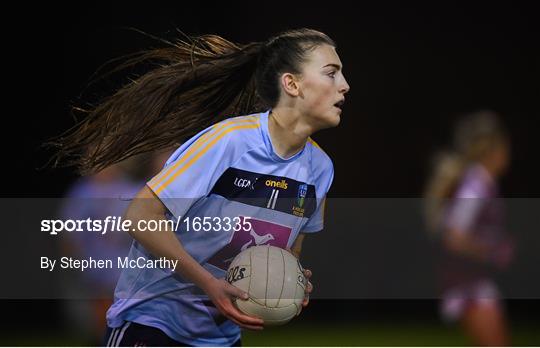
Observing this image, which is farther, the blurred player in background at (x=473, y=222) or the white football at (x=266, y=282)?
the blurred player in background at (x=473, y=222)

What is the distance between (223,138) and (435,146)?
162 inches

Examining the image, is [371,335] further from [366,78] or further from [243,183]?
[243,183]

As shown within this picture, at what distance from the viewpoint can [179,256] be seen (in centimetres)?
310

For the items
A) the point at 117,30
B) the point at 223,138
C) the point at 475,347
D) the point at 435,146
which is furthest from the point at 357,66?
the point at 223,138

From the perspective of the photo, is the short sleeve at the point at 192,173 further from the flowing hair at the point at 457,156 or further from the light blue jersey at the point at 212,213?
the flowing hair at the point at 457,156

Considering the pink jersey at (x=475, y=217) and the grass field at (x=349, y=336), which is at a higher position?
the pink jersey at (x=475, y=217)

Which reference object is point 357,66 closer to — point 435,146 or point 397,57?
point 397,57

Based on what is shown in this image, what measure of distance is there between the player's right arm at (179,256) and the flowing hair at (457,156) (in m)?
3.55

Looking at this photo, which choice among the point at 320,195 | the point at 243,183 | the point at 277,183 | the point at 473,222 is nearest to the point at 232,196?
the point at 243,183

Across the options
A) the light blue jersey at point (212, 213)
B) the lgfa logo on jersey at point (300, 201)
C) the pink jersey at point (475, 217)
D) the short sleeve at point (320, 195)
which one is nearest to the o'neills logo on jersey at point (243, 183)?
the light blue jersey at point (212, 213)

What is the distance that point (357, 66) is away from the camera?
6.52m

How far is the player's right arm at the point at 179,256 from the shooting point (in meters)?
3.07

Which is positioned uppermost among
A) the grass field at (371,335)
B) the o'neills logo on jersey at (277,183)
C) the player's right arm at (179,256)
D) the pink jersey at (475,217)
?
the pink jersey at (475,217)

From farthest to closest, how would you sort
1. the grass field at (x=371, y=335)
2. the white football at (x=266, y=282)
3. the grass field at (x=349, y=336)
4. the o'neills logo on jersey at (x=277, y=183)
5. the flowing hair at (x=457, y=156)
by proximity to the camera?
the grass field at (x=371, y=335)
the grass field at (x=349, y=336)
the flowing hair at (x=457, y=156)
the o'neills logo on jersey at (x=277, y=183)
the white football at (x=266, y=282)
